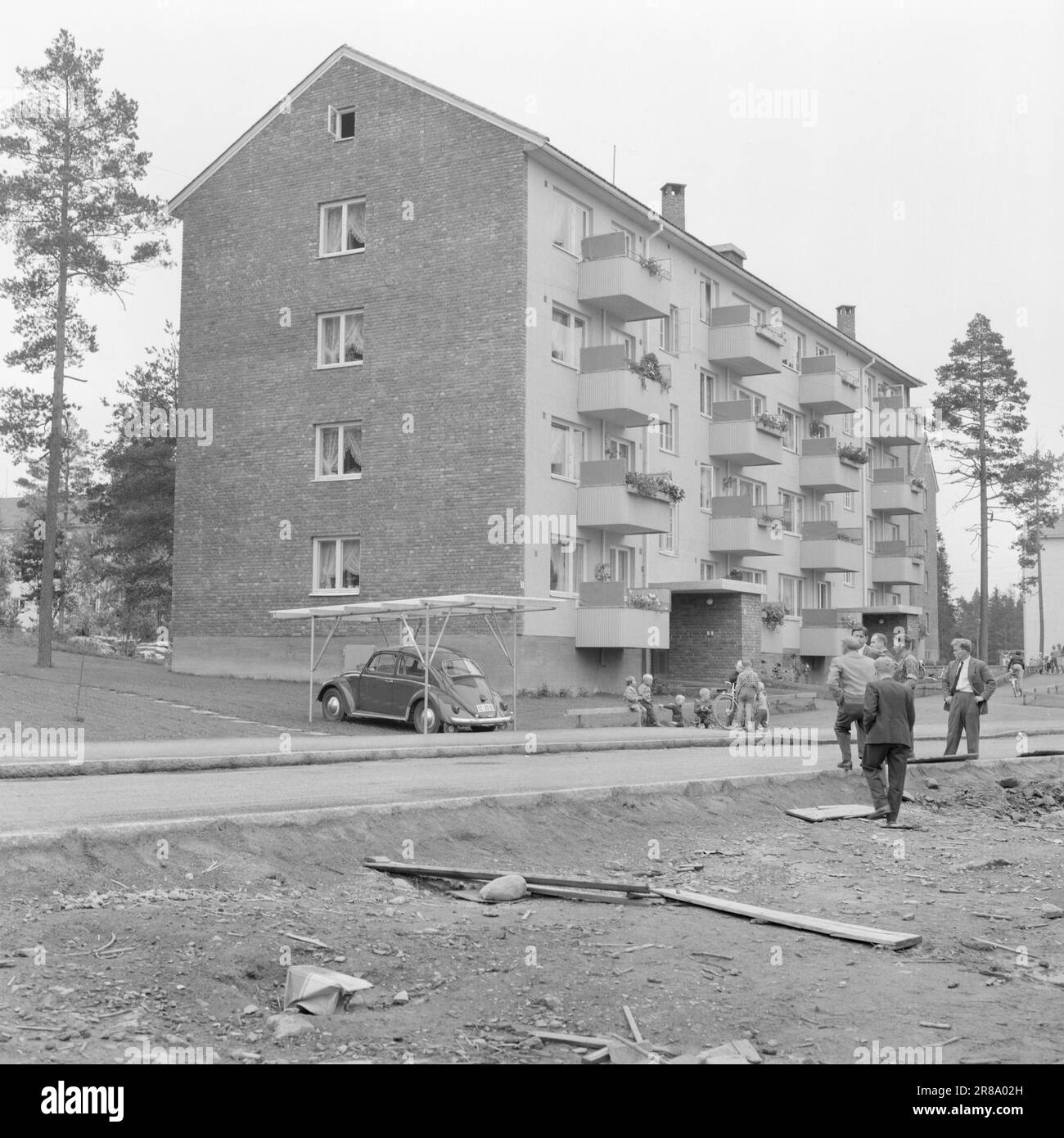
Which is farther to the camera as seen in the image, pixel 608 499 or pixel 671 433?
pixel 671 433

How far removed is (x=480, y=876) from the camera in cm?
1052

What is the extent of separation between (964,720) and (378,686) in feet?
38.3

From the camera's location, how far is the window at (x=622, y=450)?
3906 cm

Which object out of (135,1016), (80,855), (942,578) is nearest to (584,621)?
(80,855)

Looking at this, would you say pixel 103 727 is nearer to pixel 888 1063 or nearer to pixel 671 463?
pixel 888 1063

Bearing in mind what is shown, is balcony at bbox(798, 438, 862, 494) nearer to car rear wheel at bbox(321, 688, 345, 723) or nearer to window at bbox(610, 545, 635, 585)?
window at bbox(610, 545, 635, 585)

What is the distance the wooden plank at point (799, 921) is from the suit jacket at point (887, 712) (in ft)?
15.7

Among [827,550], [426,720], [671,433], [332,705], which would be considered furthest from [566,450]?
[827,550]

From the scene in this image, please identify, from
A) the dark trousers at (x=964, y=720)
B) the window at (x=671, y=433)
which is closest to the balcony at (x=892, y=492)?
the window at (x=671, y=433)

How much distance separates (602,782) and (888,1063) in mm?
9798

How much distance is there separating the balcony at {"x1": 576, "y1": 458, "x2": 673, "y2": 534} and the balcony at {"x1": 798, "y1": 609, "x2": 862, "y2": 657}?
51.9 ft

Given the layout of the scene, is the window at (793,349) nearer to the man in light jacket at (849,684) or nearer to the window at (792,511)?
the window at (792,511)

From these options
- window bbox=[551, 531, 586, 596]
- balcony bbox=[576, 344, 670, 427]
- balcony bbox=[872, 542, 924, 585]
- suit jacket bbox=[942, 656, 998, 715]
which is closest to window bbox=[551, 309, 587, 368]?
balcony bbox=[576, 344, 670, 427]

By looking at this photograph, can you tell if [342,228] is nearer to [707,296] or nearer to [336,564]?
[336,564]
